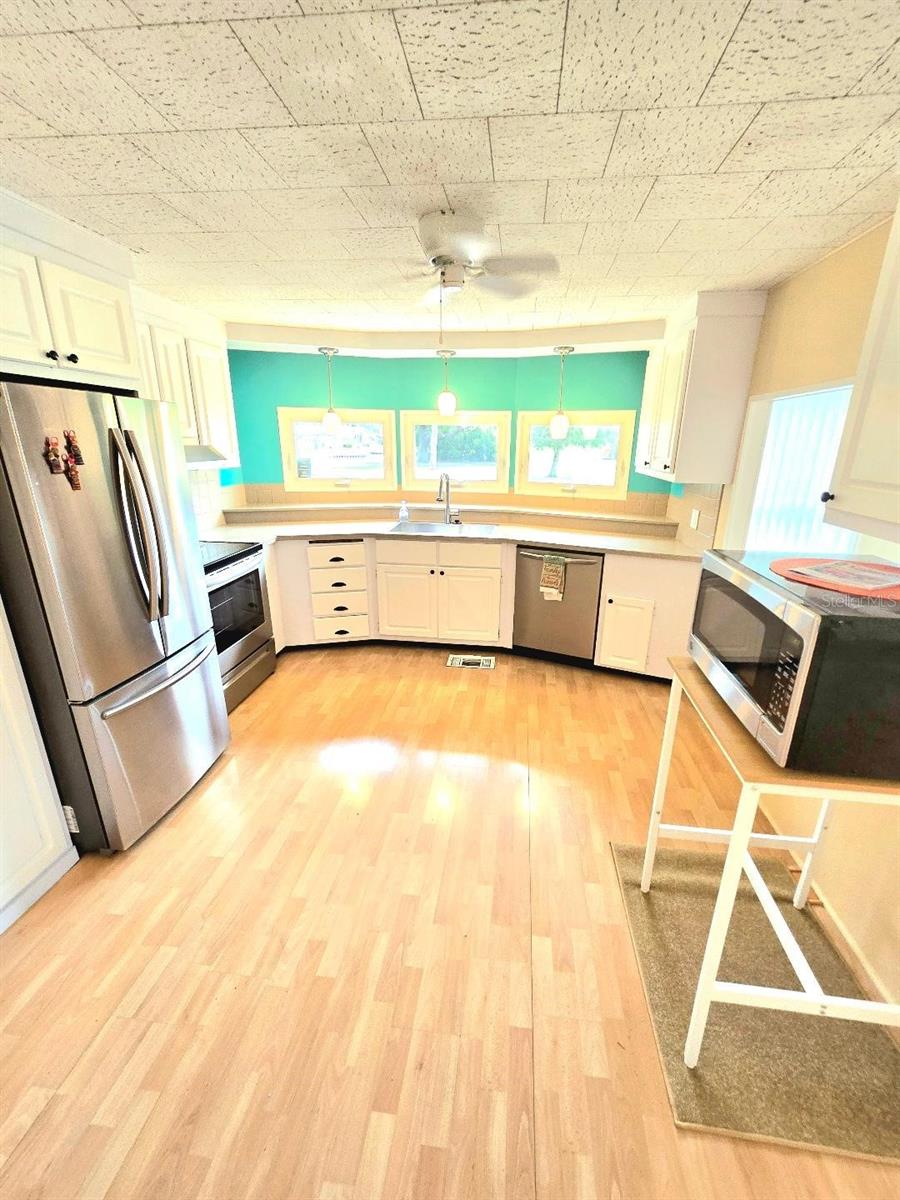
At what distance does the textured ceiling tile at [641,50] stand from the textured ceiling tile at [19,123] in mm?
1341

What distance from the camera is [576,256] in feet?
7.08

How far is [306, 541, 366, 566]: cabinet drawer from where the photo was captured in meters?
3.67

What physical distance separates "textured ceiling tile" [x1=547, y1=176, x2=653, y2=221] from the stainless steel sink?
2121mm

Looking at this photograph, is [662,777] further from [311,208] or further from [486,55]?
[311,208]

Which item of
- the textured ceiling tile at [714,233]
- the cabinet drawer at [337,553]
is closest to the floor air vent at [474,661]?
the cabinet drawer at [337,553]

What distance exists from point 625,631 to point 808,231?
2.27 m

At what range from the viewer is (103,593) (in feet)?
5.88

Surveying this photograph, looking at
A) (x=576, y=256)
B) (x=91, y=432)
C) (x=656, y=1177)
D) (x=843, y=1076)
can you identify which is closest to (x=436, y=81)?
(x=576, y=256)

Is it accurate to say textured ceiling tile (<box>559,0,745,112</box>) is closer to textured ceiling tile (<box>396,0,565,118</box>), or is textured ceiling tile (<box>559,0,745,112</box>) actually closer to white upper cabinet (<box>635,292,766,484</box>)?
textured ceiling tile (<box>396,0,565,118</box>)

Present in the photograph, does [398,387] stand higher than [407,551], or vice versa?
[398,387]

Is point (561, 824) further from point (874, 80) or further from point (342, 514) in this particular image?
point (342, 514)

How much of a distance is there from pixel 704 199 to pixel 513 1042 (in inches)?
106

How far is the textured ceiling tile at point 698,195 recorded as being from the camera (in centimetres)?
151

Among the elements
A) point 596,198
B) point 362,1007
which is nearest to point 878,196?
point 596,198
